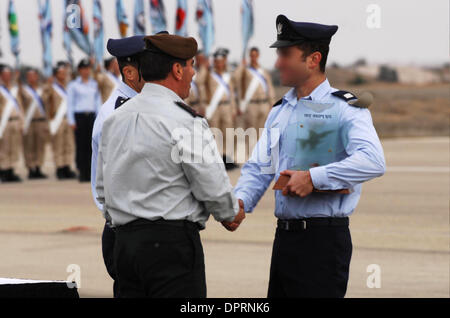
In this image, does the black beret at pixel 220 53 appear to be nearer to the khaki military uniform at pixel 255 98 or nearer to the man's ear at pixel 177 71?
the khaki military uniform at pixel 255 98

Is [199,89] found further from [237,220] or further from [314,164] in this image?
[237,220]

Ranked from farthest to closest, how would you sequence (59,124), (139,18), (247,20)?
(247,20)
(139,18)
(59,124)

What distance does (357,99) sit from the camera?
4.71m

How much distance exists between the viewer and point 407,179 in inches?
656

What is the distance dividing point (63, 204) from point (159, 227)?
9.75m

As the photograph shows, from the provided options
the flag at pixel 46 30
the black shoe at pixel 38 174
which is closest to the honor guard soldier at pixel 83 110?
the black shoe at pixel 38 174

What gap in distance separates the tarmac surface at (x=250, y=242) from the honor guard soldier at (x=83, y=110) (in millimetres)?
800

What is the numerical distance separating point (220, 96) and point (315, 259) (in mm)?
13707

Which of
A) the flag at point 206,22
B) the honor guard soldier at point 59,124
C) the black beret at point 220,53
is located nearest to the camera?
the honor guard soldier at point 59,124

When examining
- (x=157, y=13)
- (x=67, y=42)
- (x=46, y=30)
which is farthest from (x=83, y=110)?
(x=46, y=30)

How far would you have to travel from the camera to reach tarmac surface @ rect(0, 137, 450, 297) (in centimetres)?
806

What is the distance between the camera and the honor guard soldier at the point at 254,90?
731 inches

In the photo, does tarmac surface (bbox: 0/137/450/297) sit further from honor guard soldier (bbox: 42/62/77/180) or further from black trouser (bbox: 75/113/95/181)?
honor guard soldier (bbox: 42/62/77/180)

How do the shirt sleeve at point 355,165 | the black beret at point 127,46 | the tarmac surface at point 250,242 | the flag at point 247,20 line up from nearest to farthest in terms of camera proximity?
the shirt sleeve at point 355,165, the black beret at point 127,46, the tarmac surface at point 250,242, the flag at point 247,20
